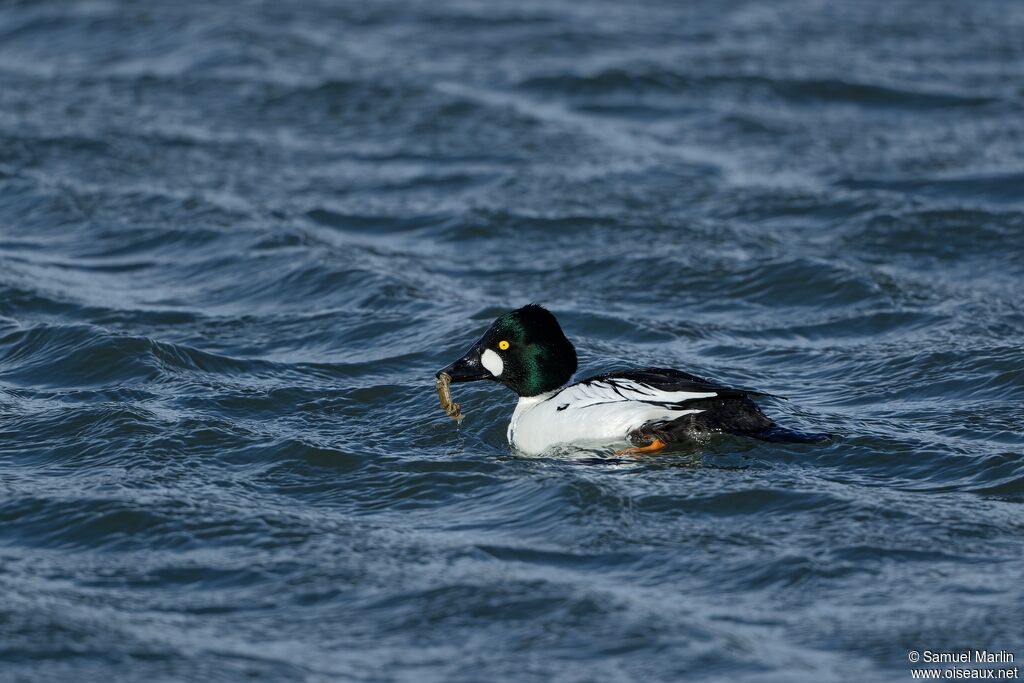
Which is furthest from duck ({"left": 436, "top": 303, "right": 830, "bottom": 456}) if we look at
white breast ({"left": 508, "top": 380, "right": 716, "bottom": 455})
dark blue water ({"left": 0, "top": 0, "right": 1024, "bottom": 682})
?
dark blue water ({"left": 0, "top": 0, "right": 1024, "bottom": 682})

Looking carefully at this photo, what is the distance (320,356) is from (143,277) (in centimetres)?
263

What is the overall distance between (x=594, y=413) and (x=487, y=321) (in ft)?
9.65

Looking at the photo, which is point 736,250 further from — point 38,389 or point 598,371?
point 38,389

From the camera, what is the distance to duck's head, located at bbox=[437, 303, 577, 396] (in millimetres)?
9977

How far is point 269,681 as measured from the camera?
22.1ft

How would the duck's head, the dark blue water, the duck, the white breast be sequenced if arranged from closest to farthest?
the dark blue water < the duck < the white breast < the duck's head

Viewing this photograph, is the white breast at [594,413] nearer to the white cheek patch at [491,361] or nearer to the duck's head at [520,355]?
the duck's head at [520,355]

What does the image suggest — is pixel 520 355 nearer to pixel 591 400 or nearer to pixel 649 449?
pixel 591 400

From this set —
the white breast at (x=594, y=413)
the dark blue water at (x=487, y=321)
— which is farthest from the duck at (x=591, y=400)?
the dark blue water at (x=487, y=321)

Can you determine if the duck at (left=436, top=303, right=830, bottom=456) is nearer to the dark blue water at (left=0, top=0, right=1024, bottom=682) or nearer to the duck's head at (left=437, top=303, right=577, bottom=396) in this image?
the duck's head at (left=437, top=303, right=577, bottom=396)

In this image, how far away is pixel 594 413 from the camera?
945 cm

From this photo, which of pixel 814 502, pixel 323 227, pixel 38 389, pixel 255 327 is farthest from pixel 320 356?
pixel 814 502

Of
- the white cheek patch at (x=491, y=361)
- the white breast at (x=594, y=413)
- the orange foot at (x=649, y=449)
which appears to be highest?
the white cheek patch at (x=491, y=361)

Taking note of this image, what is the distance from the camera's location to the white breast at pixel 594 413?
9.27 m
